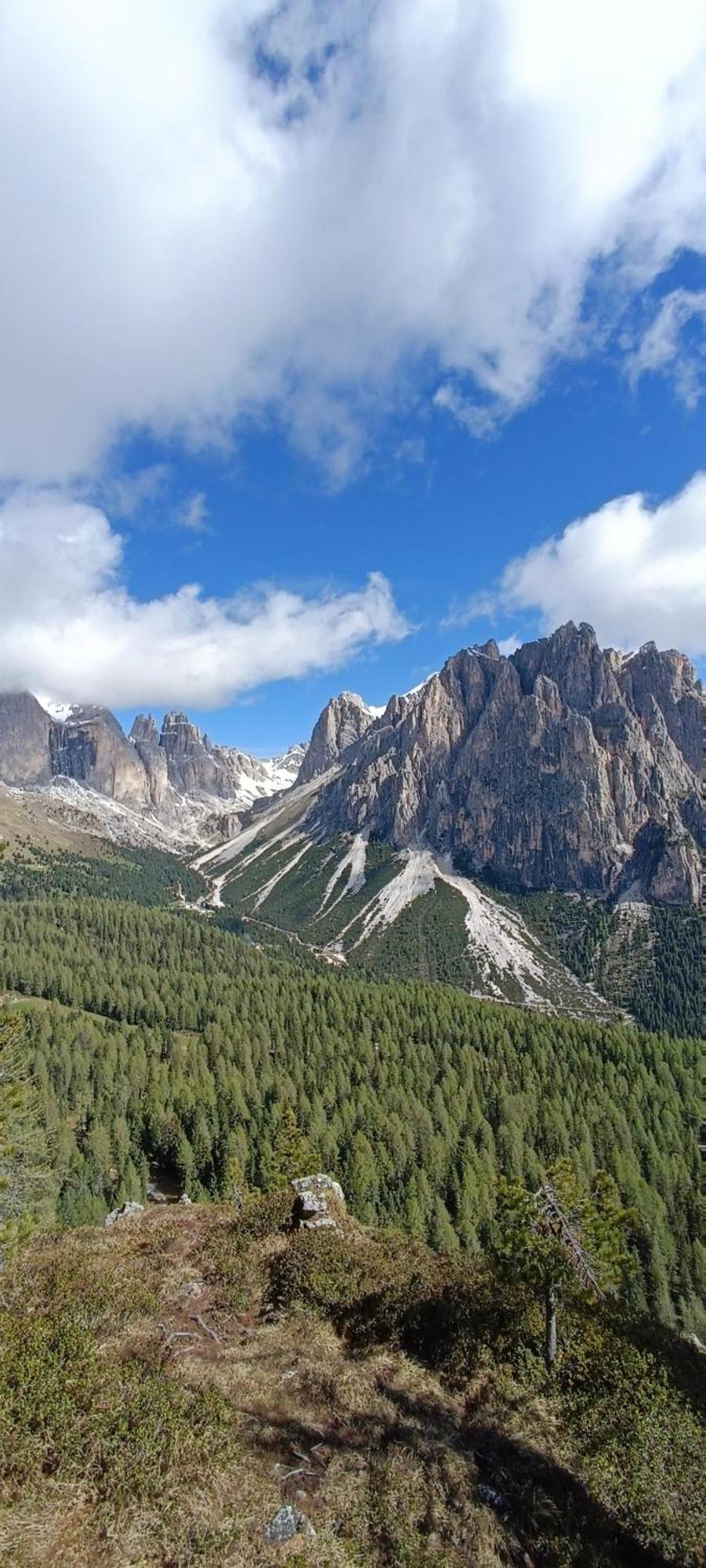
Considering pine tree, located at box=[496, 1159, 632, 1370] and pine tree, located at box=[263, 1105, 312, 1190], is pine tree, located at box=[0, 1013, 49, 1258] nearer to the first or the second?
pine tree, located at box=[496, 1159, 632, 1370]

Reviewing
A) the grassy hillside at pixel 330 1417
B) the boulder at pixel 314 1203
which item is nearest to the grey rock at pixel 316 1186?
the boulder at pixel 314 1203

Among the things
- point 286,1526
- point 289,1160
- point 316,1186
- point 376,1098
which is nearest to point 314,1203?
point 316,1186

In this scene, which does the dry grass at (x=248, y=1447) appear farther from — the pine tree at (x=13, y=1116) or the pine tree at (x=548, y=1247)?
the pine tree at (x=548, y=1247)

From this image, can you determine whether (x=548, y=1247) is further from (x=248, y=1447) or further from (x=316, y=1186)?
(x=316, y=1186)

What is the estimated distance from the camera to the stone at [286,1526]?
13.8 m

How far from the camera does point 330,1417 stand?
1848cm

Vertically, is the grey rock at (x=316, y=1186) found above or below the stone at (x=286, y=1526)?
below

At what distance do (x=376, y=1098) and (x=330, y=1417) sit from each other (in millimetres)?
97887

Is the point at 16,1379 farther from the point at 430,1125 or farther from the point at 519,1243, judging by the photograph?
the point at 430,1125

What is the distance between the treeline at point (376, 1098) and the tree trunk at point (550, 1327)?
1820 inches

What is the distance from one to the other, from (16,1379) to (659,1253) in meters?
94.5

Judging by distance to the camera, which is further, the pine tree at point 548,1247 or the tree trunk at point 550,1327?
the pine tree at point 548,1247

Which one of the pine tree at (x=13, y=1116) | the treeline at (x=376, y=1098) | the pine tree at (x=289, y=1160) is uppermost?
the pine tree at (x=13, y=1116)

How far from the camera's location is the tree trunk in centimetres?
2159
